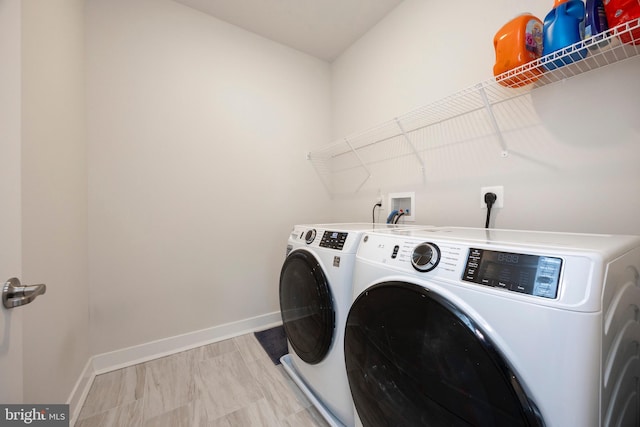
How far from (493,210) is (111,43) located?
253 centimetres

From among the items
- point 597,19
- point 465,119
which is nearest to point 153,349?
point 465,119

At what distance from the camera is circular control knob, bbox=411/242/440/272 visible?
0.68 m

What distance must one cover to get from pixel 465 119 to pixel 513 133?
265 mm

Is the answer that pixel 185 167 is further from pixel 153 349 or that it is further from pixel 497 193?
pixel 497 193

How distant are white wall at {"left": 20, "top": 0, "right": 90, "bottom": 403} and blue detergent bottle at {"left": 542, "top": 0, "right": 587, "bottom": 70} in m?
1.94

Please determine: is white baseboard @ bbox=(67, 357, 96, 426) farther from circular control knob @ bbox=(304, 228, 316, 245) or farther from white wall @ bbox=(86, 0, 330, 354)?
circular control knob @ bbox=(304, 228, 316, 245)

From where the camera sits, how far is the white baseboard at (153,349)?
4.27 feet

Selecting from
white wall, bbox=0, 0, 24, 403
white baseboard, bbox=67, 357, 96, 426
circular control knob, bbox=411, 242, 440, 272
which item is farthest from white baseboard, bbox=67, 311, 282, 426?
circular control knob, bbox=411, 242, 440, 272

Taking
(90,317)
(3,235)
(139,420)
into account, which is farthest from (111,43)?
(139,420)

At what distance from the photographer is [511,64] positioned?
98cm

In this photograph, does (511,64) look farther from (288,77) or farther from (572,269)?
(288,77)

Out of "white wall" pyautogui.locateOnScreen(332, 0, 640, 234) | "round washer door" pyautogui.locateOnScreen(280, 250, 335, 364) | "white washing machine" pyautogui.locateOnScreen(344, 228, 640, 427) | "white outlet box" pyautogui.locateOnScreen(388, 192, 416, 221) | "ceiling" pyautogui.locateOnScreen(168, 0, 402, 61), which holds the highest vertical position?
"ceiling" pyautogui.locateOnScreen(168, 0, 402, 61)

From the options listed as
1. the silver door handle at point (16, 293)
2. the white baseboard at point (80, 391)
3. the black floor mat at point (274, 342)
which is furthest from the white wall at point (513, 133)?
the white baseboard at point (80, 391)

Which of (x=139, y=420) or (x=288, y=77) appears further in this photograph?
(x=288, y=77)
